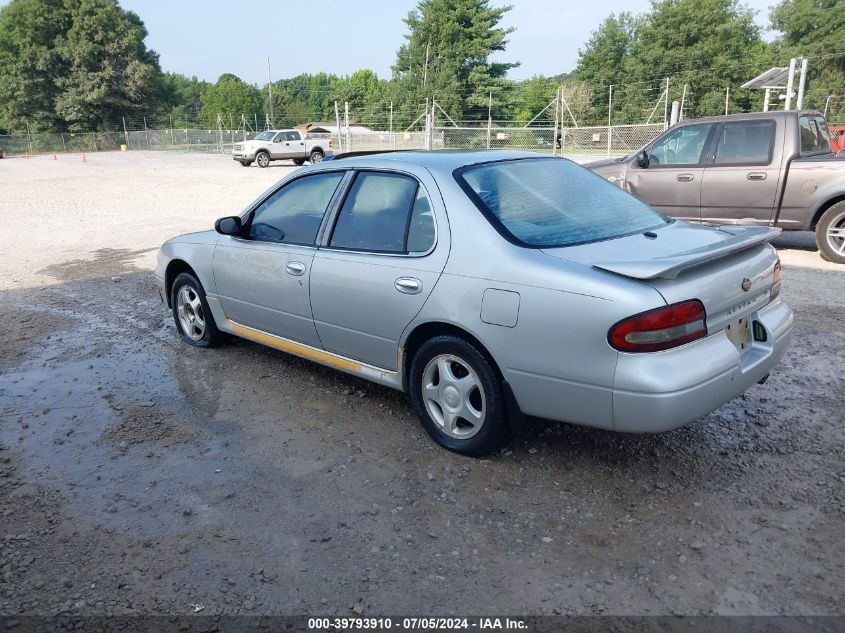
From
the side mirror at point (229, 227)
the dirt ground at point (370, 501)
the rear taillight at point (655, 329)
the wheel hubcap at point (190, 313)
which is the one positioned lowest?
the dirt ground at point (370, 501)

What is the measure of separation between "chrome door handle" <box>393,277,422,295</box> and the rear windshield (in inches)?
20.3

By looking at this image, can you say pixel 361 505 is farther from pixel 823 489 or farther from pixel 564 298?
pixel 823 489

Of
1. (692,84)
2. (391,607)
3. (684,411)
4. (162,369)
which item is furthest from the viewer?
(692,84)

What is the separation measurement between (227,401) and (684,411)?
2.94 meters

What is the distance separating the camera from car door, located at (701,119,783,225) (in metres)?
8.50

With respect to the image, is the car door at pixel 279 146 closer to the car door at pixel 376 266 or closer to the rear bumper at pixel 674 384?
the car door at pixel 376 266

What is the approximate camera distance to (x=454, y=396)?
362 centimetres

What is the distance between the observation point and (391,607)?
101 inches

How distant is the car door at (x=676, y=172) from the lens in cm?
910

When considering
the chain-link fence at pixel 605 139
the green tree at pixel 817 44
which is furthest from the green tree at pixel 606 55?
the chain-link fence at pixel 605 139

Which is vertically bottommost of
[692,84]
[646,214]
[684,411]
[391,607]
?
[391,607]

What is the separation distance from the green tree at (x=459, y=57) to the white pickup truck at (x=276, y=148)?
25.3 m

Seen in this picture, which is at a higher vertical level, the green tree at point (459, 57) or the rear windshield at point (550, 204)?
the green tree at point (459, 57)

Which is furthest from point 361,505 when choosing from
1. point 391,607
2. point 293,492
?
point 391,607
